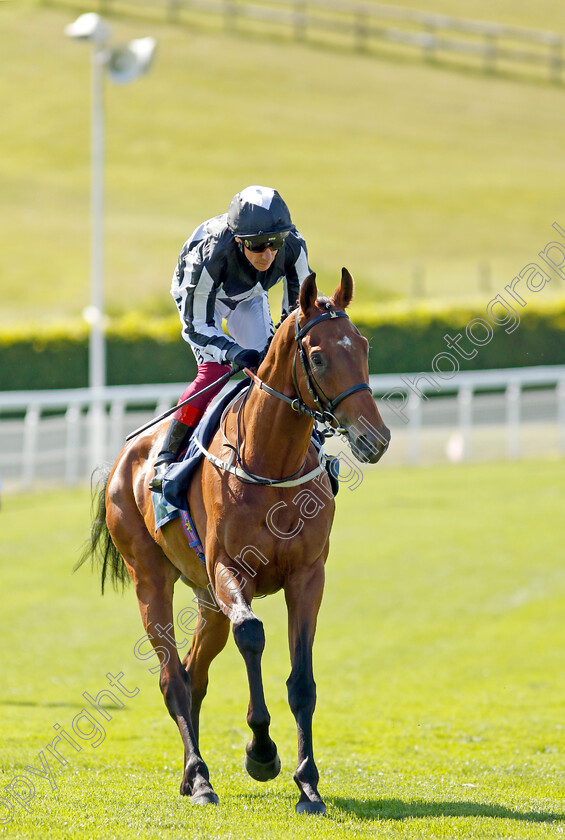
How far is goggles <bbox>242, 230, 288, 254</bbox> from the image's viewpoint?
5418 mm

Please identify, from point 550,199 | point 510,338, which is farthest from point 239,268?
point 550,199

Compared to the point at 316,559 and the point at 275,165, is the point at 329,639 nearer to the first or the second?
the point at 316,559

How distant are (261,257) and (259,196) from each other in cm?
31

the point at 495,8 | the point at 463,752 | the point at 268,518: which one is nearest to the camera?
the point at 268,518

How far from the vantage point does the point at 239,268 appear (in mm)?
5738

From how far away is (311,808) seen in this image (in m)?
5.07

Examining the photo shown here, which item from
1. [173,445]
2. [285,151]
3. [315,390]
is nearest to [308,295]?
[315,390]

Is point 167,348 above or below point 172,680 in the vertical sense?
below

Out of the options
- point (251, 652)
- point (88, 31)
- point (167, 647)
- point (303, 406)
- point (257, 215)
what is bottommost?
point (167, 647)

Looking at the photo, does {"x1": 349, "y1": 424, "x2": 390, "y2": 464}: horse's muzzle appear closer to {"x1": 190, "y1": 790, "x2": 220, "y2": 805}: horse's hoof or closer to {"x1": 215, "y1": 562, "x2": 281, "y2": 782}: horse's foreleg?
{"x1": 215, "y1": 562, "x2": 281, "y2": 782}: horse's foreleg

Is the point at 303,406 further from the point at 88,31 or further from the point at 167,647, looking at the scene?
the point at 88,31

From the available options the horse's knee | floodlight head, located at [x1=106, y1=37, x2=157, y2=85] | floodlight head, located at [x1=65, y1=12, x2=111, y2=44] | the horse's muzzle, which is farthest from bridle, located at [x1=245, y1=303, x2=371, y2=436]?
floodlight head, located at [x1=106, y1=37, x2=157, y2=85]

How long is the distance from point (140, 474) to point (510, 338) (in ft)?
72.2

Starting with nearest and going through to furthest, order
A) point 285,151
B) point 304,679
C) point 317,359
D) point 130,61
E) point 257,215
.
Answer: point 317,359 < point 304,679 < point 257,215 < point 130,61 < point 285,151
